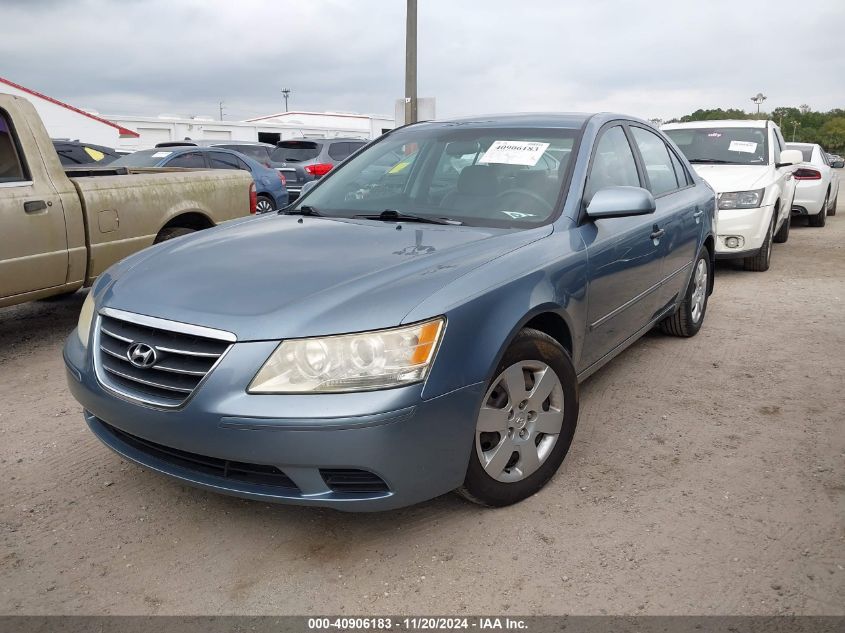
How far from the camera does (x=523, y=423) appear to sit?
9.40 feet

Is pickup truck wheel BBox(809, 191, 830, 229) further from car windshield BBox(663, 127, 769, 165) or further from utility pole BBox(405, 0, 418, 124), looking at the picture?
utility pole BBox(405, 0, 418, 124)

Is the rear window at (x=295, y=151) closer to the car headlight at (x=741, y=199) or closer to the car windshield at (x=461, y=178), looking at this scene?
the car headlight at (x=741, y=199)

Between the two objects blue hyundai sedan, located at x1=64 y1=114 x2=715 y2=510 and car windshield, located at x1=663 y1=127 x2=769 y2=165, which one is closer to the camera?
blue hyundai sedan, located at x1=64 y1=114 x2=715 y2=510

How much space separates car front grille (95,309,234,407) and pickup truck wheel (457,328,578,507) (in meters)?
0.96

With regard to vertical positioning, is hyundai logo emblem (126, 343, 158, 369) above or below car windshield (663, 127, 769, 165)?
below

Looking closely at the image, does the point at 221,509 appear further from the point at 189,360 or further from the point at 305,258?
the point at 305,258

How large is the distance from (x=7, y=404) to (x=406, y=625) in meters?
2.95

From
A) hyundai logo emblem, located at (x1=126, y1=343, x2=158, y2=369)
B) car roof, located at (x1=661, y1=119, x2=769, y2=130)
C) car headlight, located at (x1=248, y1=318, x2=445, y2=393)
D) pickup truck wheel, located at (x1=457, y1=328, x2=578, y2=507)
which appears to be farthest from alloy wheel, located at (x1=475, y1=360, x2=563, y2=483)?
car roof, located at (x1=661, y1=119, x2=769, y2=130)

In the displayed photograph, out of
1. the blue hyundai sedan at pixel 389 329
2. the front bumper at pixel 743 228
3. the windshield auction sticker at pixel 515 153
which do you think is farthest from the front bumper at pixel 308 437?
the front bumper at pixel 743 228

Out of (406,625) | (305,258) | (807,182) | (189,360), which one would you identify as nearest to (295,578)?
(406,625)

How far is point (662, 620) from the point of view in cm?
224

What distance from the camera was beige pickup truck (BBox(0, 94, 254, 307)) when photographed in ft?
15.5

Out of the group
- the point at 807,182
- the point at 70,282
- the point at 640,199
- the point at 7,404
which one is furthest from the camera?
the point at 807,182

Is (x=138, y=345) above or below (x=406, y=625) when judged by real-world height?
above
